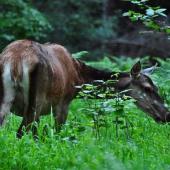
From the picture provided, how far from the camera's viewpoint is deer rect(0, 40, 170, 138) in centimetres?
548

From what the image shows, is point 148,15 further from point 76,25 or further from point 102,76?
point 76,25

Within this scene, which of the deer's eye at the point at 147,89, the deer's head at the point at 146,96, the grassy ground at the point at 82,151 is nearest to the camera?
the grassy ground at the point at 82,151

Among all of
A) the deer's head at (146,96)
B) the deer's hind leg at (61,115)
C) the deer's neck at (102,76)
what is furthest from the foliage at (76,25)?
the deer's hind leg at (61,115)

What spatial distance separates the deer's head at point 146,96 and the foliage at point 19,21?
6.99 m

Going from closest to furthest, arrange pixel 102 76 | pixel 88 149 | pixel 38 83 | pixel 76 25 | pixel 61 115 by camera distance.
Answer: pixel 88 149 < pixel 38 83 < pixel 61 115 < pixel 102 76 < pixel 76 25

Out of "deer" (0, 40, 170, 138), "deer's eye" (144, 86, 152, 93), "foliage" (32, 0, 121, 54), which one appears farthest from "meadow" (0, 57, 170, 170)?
"foliage" (32, 0, 121, 54)

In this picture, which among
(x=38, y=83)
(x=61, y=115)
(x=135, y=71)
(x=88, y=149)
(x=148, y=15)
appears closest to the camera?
(x=88, y=149)

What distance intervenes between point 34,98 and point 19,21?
887 cm

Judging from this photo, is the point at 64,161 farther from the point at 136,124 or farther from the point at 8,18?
the point at 8,18

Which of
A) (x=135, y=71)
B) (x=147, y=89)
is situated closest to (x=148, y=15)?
(x=135, y=71)

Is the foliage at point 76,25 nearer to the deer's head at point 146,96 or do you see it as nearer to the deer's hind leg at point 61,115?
the deer's head at point 146,96

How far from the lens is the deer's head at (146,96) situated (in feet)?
23.9

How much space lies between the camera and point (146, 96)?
746cm

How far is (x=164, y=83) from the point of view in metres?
8.23
